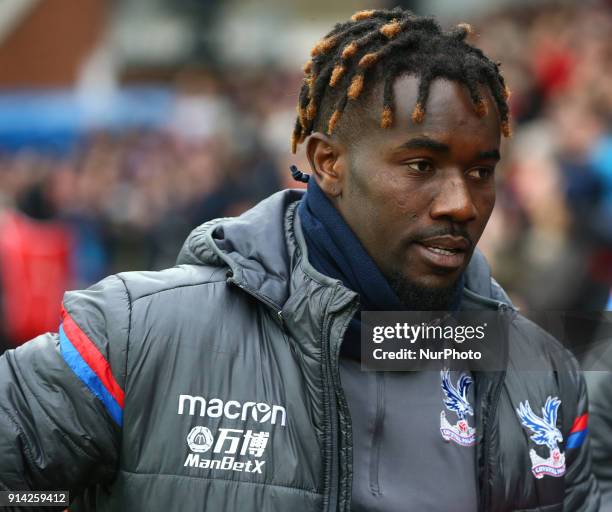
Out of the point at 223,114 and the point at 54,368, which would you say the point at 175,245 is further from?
the point at 54,368

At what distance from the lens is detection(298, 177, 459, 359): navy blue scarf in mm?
2824

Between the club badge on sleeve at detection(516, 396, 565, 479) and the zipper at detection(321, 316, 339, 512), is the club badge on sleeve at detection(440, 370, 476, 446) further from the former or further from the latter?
the zipper at detection(321, 316, 339, 512)

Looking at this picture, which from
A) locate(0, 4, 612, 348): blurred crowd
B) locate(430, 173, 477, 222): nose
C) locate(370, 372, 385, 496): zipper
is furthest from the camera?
locate(0, 4, 612, 348): blurred crowd

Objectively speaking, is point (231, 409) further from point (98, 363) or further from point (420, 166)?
point (420, 166)

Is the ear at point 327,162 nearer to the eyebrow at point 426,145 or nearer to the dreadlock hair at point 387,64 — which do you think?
the dreadlock hair at point 387,64

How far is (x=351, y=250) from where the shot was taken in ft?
9.40

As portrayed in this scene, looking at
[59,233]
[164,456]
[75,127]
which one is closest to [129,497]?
[164,456]

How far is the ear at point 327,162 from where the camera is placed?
9.74 feet

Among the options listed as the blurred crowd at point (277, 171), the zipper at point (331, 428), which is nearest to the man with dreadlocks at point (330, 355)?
the zipper at point (331, 428)

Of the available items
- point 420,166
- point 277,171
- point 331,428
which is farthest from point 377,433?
point 277,171

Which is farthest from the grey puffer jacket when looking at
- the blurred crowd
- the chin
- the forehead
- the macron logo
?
the blurred crowd

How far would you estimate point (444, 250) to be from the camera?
2816 millimetres

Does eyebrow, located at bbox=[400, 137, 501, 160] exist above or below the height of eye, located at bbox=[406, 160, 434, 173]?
above

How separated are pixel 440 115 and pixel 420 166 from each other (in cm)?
13
